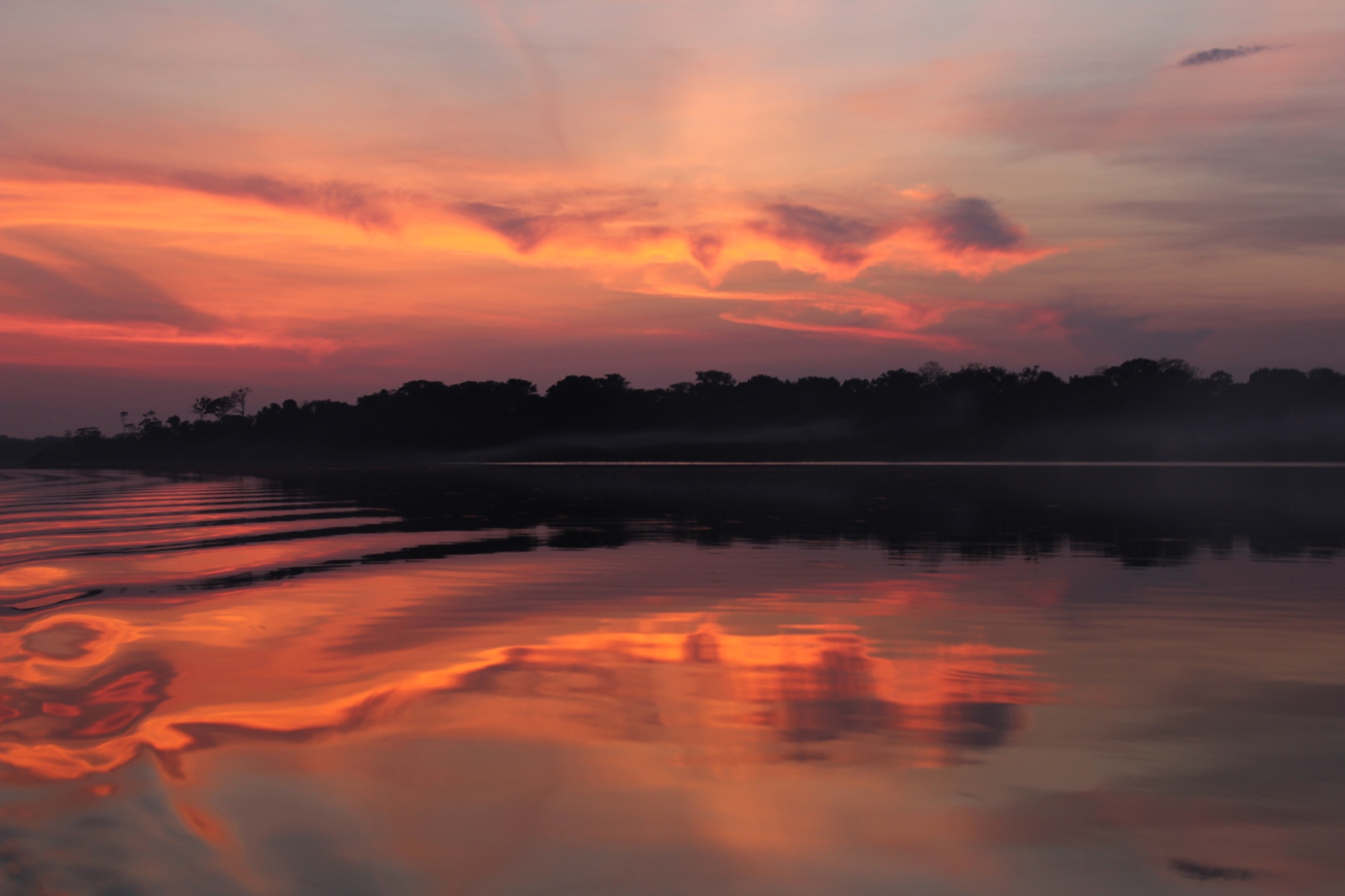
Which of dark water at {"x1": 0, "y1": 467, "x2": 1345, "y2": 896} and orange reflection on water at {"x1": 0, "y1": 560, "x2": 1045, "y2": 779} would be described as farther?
orange reflection on water at {"x1": 0, "y1": 560, "x2": 1045, "y2": 779}

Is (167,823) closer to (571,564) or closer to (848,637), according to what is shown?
(848,637)

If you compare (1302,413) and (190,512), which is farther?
(1302,413)

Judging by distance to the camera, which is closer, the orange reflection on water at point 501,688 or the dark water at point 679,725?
the dark water at point 679,725

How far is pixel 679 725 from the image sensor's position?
28.6 ft

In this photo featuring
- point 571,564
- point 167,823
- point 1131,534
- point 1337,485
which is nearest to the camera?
point 167,823

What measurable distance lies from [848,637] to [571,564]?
8.50m

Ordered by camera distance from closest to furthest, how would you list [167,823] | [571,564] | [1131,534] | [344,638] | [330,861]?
1. [330,861]
2. [167,823]
3. [344,638]
4. [571,564]
5. [1131,534]

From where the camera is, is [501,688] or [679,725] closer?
[679,725]

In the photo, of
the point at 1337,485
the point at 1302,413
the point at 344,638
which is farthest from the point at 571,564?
the point at 1302,413

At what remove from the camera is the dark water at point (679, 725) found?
6.05 m

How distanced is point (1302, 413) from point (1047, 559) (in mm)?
183582

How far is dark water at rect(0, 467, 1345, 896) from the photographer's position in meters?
6.05

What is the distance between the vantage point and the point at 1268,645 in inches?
459

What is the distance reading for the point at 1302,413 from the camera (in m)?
173
